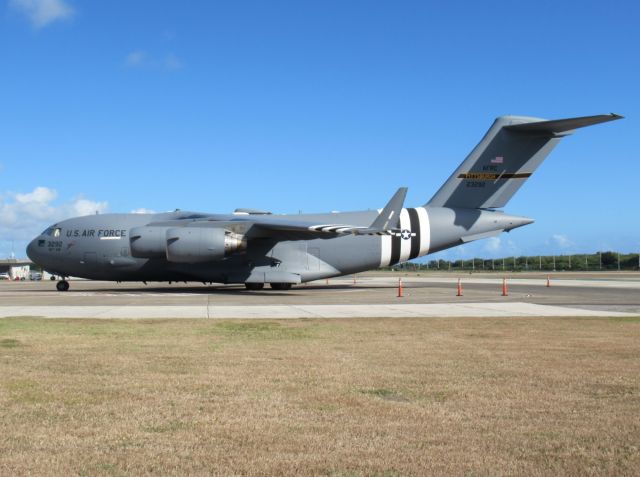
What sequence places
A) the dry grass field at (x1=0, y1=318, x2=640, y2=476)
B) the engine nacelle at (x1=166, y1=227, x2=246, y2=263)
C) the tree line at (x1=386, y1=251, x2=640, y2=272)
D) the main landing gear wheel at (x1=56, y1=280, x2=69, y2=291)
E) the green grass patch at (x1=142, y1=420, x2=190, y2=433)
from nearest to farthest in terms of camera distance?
the dry grass field at (x1=0, y1=318, x2=640, y2=476), the green grass patch at (x1=142, y1=420, x2=190, y2=433), the engine nacelle at (x1=166, y1=227, x2=246, y2=263), the main landing gear wheel at (x1=56, y1=280, x2=69, y2=291), the tree line at (x1=386, y1=251, x2=640, y2=272)

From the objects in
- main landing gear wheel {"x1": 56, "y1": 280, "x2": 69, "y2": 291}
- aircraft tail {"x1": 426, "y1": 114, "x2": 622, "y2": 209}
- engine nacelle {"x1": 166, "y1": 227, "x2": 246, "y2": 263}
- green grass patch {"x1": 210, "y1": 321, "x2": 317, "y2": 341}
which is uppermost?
aircraft tail {"x1": 426, "y1": 114, "x2": 622, "y2": 209}

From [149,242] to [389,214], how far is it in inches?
398

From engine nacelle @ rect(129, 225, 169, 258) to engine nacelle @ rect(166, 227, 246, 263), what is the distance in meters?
0.43

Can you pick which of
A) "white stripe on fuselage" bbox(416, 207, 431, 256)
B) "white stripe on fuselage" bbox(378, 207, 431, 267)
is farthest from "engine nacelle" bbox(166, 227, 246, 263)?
"white stripe on fuselage" bbox(416, 207, 431, 256)

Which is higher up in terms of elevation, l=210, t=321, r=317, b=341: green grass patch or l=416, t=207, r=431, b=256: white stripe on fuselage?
l=416, t=207, r=431, b=256: white stripe on fuselage

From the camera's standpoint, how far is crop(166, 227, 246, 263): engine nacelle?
91.1ft

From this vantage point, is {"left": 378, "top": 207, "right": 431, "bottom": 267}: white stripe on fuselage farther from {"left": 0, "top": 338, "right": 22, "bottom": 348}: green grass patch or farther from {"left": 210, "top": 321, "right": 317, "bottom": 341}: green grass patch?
{"left": 0, "top": 338, "right": 22, "bottom": 348}: green grass patch

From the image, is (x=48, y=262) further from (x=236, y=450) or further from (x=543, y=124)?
(x=236, y=450)

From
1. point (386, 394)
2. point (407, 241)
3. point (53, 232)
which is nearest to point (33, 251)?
point (53, 232)

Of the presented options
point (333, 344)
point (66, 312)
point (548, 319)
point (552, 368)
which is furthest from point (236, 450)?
point (66, 312)

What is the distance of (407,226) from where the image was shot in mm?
30328

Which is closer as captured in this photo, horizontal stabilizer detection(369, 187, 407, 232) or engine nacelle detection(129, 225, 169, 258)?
horizontal stabilizer detection(369, 187, 407, 232)

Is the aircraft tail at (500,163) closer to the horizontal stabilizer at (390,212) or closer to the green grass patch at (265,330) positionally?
the horizontal stabilizer at (390,212)

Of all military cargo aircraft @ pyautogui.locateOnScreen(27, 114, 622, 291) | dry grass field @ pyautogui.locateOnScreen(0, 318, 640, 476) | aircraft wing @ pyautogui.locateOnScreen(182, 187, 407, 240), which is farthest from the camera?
military cargo aircraft @ pyautogui.locateOnScreen(27, 114, 622, 291)
